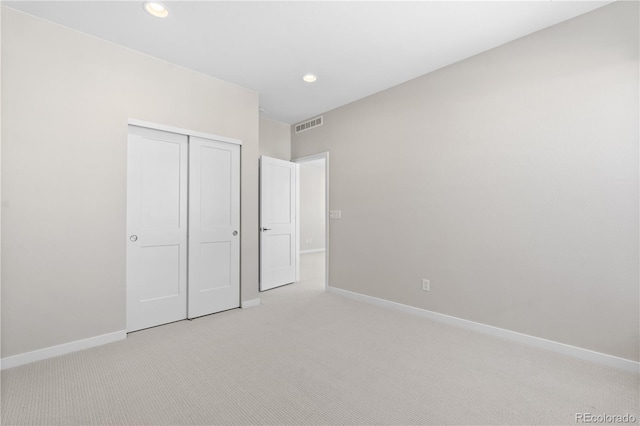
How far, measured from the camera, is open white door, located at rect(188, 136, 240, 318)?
337 cm

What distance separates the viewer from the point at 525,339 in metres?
2.70

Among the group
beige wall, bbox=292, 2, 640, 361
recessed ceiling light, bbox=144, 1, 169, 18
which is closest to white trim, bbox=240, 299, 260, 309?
beige wall, bbox=292, 2, 640, 361

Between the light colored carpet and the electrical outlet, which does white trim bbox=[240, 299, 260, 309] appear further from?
the electrical outlet

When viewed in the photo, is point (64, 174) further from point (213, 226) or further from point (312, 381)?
point (312, 381)

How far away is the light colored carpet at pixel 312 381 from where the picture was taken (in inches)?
68.9

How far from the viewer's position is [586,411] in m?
1.77

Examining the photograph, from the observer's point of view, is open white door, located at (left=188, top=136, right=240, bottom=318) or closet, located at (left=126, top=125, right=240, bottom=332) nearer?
closet, located at (left=126, top=125, right=240, bottom=332)

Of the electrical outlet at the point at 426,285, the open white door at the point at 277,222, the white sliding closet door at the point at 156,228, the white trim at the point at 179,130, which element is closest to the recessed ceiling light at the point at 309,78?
the white trim at the point at 179,130

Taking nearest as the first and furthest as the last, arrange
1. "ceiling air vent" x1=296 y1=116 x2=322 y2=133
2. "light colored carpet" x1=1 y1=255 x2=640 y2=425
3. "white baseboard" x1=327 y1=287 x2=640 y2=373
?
"light colored carpet" x1=1 y1=255 x2=640 y2=425 → "white baseboard" x1=327 y1=287 x2=640 y2=373 → "ceiling air vent" x1=296 y1=116 x2=322 y2=133

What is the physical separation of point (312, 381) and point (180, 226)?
216 cm

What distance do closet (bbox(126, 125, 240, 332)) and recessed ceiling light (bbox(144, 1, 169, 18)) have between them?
3.55 feet

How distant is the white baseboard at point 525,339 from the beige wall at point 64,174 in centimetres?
302

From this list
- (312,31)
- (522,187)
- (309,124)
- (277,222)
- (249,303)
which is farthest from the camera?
(309,124)

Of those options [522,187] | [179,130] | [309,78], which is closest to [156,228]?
[179,130]
